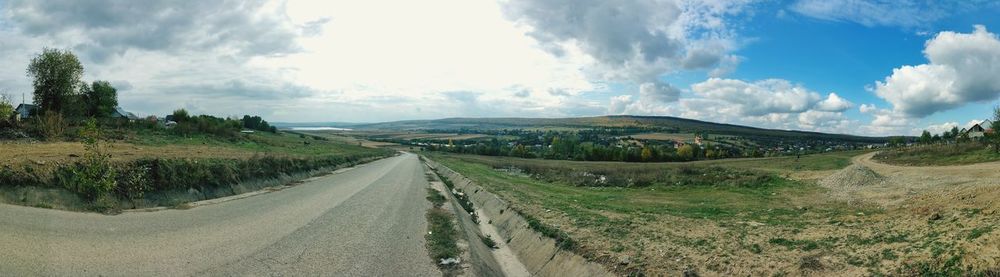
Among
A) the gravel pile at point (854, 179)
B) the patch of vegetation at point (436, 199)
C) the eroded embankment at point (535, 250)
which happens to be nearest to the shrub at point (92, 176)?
the patch of vegetation at point (436, 199)

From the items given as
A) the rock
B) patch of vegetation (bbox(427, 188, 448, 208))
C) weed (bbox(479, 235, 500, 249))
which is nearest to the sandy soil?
patch of vegetation (bbox(427, 188, 448, 208))

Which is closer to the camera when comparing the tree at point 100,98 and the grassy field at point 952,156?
the grassy field at point 952,156

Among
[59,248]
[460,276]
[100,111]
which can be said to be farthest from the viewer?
[100,111]

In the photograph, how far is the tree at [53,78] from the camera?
58.5m

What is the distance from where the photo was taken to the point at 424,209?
69.4 feet

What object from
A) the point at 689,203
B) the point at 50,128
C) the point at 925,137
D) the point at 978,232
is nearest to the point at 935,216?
the point at 978,232

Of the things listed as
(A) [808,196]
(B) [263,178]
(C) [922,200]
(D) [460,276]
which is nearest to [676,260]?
(D) [460,276]

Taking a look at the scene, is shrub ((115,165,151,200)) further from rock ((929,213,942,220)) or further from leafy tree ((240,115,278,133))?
leafy tree ((240,115,278,133))

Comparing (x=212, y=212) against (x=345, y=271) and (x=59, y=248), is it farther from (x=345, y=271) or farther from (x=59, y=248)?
(x=345, y=271)

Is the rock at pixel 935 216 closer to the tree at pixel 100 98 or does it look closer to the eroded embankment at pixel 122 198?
the eroded embankment at pixel 122 198

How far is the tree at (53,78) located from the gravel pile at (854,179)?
245 feet

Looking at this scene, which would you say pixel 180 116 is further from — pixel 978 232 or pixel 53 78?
pixel 978 232

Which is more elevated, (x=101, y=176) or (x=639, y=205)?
(x=101, y=176)

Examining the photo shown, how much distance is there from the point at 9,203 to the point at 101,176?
3309mm
